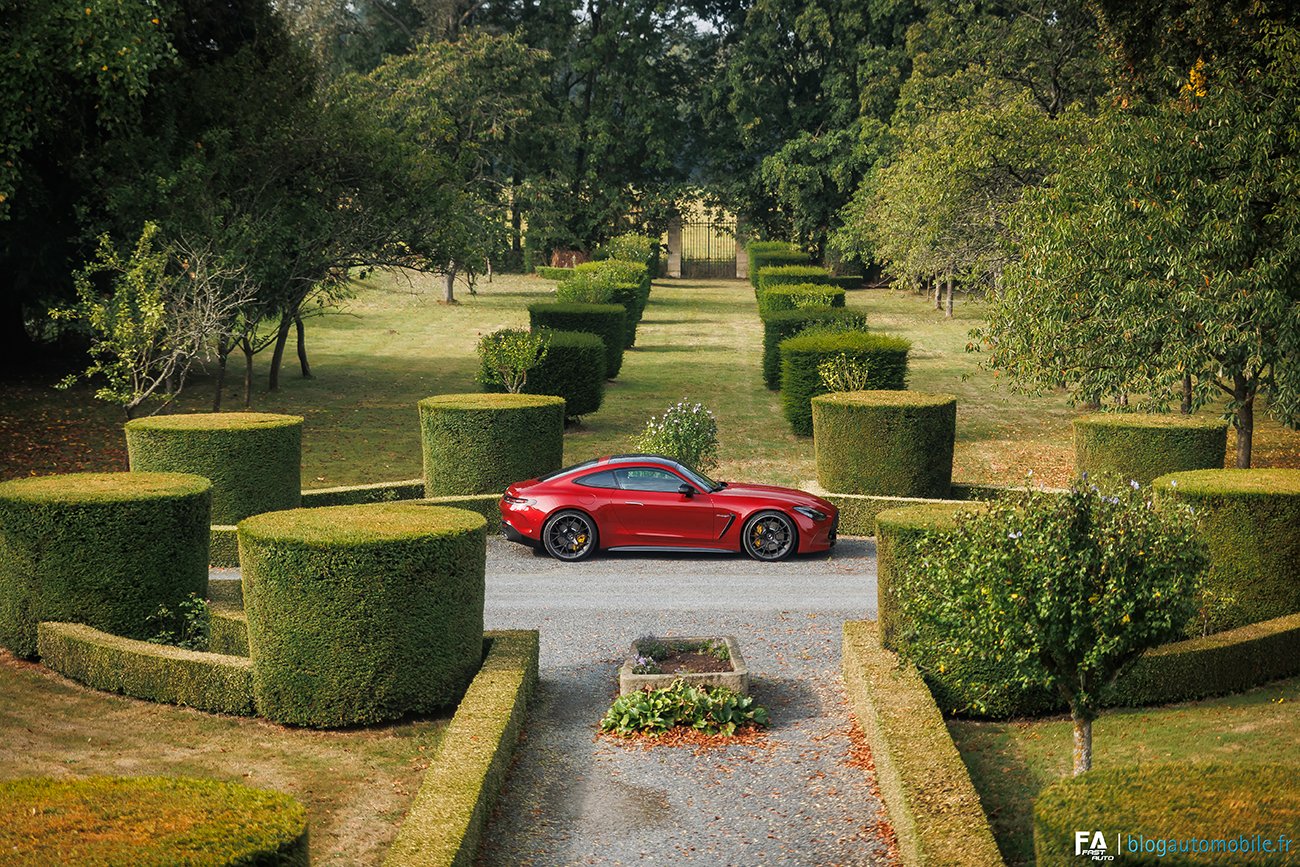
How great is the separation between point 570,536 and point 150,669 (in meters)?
6.74

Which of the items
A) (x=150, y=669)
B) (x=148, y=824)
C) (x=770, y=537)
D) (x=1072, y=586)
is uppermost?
(x=1072, y=586)

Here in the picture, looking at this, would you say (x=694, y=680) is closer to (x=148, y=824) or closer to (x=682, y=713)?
(x=682, y=713)

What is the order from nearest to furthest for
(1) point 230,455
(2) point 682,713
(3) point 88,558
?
(2) point 682,713 → (3) point 88,558 → (1) point 230,455

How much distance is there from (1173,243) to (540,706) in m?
12.8

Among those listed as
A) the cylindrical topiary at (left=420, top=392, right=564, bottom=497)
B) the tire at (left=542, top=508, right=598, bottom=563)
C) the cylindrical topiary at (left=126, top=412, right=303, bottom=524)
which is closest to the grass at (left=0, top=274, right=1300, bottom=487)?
the cylindrical topiary at (left=420, top=392, right=564, bottom=497)

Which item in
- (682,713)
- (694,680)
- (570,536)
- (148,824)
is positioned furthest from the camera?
(570,536)

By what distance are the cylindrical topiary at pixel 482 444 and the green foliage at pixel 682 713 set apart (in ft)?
27.8

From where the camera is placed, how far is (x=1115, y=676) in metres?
8.51

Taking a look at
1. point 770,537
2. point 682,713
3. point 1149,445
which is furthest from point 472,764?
point 1149,445

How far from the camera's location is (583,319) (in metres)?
→ 30.2

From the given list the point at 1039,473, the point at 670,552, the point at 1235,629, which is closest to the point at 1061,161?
the point at 1039,473

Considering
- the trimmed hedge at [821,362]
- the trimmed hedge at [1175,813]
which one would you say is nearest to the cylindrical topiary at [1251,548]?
the trimmed hedge at [1175,813]

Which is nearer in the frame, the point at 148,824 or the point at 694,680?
the point at 148,824

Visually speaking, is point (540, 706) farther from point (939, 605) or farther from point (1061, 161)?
point (1061, 161)
